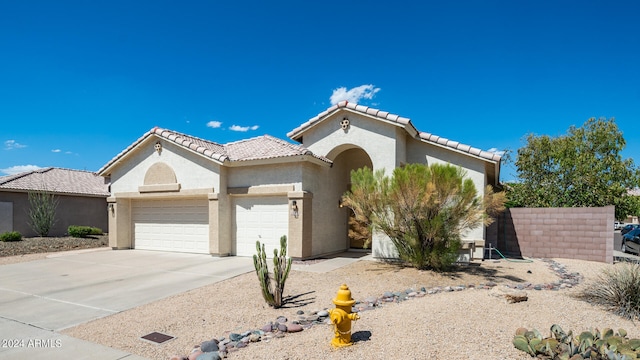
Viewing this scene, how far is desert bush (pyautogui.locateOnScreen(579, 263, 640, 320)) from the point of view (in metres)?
6.58

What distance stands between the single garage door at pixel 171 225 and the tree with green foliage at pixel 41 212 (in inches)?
318

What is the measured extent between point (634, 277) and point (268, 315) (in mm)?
6892

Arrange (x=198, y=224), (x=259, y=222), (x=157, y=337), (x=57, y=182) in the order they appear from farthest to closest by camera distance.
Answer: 1. (x=57, y=182)
2. (x=198, y=224)
3. (x=259, y=222)
4. (x=157, y=337)

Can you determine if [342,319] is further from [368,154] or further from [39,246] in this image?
[39,246]

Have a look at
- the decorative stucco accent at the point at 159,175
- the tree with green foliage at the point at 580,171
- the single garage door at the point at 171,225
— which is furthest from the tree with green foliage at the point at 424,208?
the tree with green foliage at the point at 580,171

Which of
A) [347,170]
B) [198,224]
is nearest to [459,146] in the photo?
[347,170]

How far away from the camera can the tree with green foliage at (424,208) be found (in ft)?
33.2

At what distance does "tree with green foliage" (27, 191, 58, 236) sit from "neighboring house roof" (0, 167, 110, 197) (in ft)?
2.51

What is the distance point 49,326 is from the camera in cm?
691

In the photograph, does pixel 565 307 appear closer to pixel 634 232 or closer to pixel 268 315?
pixel 268 315

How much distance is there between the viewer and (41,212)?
71.6 ft

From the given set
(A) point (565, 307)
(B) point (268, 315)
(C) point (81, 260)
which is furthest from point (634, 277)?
(C) point (81, 260)

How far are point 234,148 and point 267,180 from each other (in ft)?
11.2

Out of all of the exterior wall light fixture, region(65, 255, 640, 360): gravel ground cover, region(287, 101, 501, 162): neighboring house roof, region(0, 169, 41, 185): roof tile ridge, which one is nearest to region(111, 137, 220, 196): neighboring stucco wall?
the exterior wall light fixture
